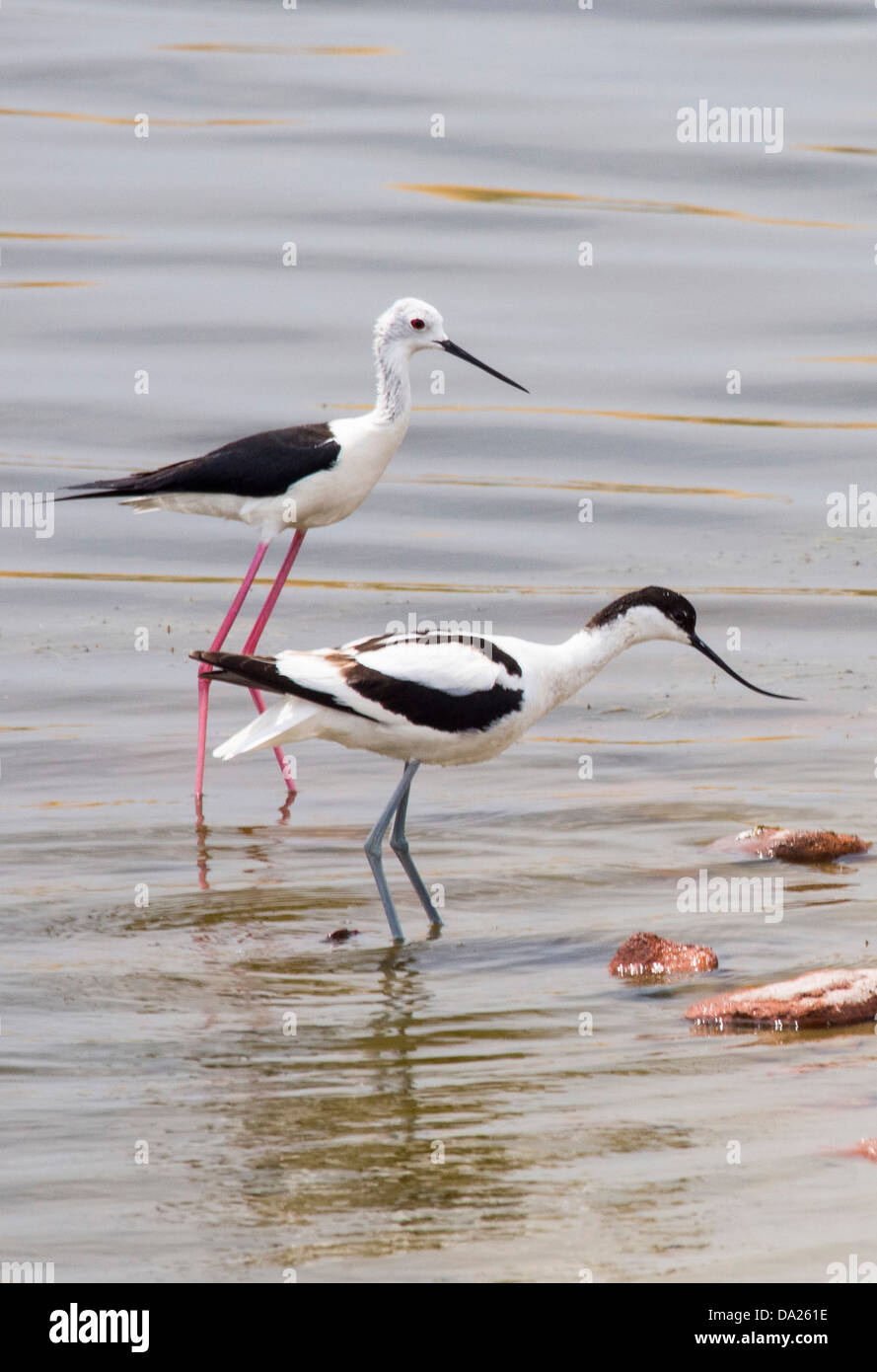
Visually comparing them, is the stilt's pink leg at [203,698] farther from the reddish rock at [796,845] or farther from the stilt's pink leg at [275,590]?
the reddish rock at [796,845]

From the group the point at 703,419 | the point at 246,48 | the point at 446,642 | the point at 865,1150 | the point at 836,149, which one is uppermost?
the point at 246,48

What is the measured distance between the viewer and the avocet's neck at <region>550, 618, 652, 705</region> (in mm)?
6957

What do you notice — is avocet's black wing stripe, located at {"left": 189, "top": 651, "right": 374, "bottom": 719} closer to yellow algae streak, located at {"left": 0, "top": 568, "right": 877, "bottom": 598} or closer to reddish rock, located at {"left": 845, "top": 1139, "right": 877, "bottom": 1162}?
reddish rock, located at {"left": 845, "top": 1139, "right": 877, "bottom": 1162}

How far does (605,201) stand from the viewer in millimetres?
17672

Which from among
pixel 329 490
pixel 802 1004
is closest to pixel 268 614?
pixel 329 490

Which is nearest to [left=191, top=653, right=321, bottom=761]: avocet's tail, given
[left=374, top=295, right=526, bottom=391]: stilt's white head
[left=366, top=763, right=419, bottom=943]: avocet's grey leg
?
[left=366, top=763, right=419, bottom=943]: avocet's grey leg

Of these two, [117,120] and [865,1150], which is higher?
[117,120]

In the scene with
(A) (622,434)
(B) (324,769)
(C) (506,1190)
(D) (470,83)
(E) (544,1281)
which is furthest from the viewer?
(D) (470,83)

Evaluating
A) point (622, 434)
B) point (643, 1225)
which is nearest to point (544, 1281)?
point (643, 1225)

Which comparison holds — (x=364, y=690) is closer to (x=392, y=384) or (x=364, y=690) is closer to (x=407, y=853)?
(x=407, y=853)

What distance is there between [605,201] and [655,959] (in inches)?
495

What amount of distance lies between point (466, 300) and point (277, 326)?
4.57 ft

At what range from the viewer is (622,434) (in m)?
13.7

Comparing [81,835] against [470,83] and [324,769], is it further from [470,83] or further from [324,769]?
[470,83]
